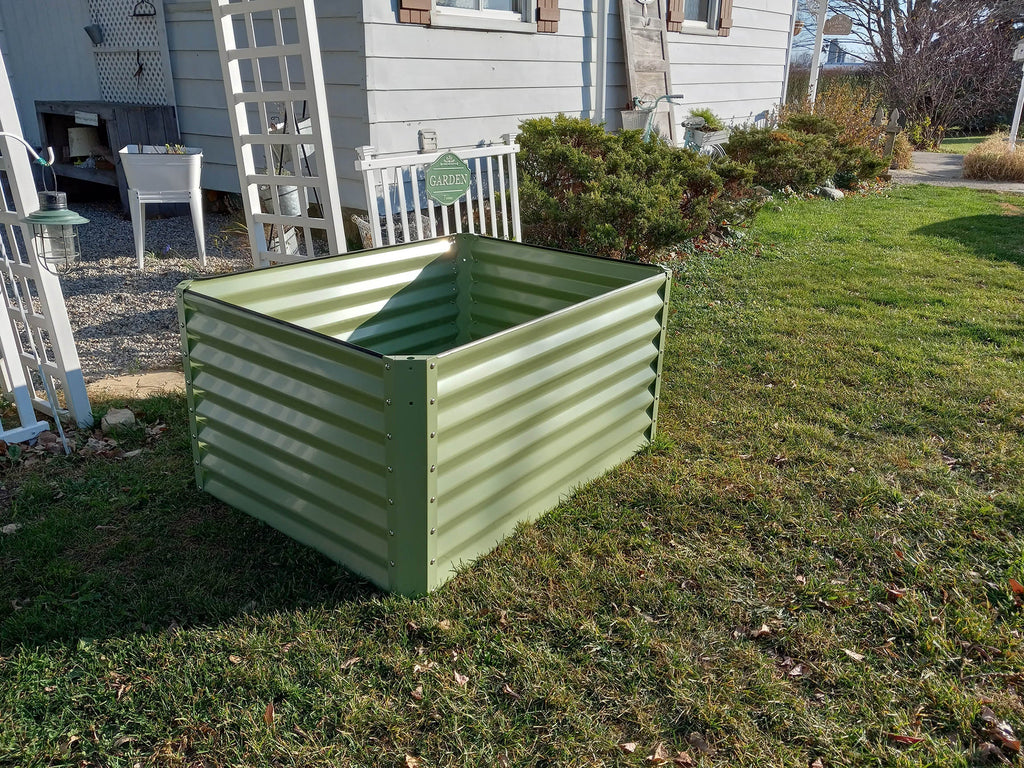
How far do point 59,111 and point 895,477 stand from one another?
27.8ft

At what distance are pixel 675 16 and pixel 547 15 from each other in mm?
2751

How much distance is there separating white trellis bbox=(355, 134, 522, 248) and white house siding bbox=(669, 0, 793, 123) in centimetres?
378

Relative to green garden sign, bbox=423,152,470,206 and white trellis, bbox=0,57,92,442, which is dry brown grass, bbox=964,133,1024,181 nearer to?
green garden sign, bbox=423,152,470,206

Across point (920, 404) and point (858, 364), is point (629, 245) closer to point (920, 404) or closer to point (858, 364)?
point (858, 364)

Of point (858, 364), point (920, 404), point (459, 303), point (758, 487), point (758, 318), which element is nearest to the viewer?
point (758, 487)

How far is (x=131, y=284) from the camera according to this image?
5.78 metres

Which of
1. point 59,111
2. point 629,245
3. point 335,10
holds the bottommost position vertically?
point 629,245

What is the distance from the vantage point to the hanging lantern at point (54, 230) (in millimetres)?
3049

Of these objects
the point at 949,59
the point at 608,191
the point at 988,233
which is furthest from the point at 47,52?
the point at 949,59

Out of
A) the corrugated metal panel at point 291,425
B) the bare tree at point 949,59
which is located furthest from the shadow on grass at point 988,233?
the bare tree at point 949,59

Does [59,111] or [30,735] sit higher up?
[59,111]

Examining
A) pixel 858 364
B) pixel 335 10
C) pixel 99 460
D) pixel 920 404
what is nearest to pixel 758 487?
pixel 920 404

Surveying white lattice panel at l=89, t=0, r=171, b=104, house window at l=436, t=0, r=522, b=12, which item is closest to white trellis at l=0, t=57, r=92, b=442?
house window at l=436, t=0, r=522, b=12

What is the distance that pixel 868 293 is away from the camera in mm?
6137
